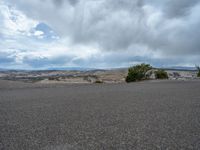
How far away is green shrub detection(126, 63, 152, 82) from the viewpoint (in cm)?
3553

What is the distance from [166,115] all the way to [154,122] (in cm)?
112

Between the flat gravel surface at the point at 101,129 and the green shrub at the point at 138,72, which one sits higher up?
the green shrub at the point at 138,72

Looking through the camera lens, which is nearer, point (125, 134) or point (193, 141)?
point (193, 141)

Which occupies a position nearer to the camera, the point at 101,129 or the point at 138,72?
the point at 101,129

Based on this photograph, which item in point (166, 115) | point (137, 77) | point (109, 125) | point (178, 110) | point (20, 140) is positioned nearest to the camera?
point (20, 140)

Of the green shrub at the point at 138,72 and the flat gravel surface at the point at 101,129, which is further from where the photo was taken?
the green shrub at the point at 138,72

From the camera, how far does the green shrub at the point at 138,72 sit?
3553cm

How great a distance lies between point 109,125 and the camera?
6.34m

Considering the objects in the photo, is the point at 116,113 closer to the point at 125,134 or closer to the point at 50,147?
the point at 125,134

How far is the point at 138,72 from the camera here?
35594mm

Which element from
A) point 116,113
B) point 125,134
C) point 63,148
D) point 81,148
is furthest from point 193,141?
point 116,113

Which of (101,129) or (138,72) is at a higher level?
(138,72)

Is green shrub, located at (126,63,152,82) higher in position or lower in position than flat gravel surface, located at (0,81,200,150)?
higher

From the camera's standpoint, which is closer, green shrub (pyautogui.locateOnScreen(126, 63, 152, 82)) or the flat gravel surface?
the flat gravel surface
